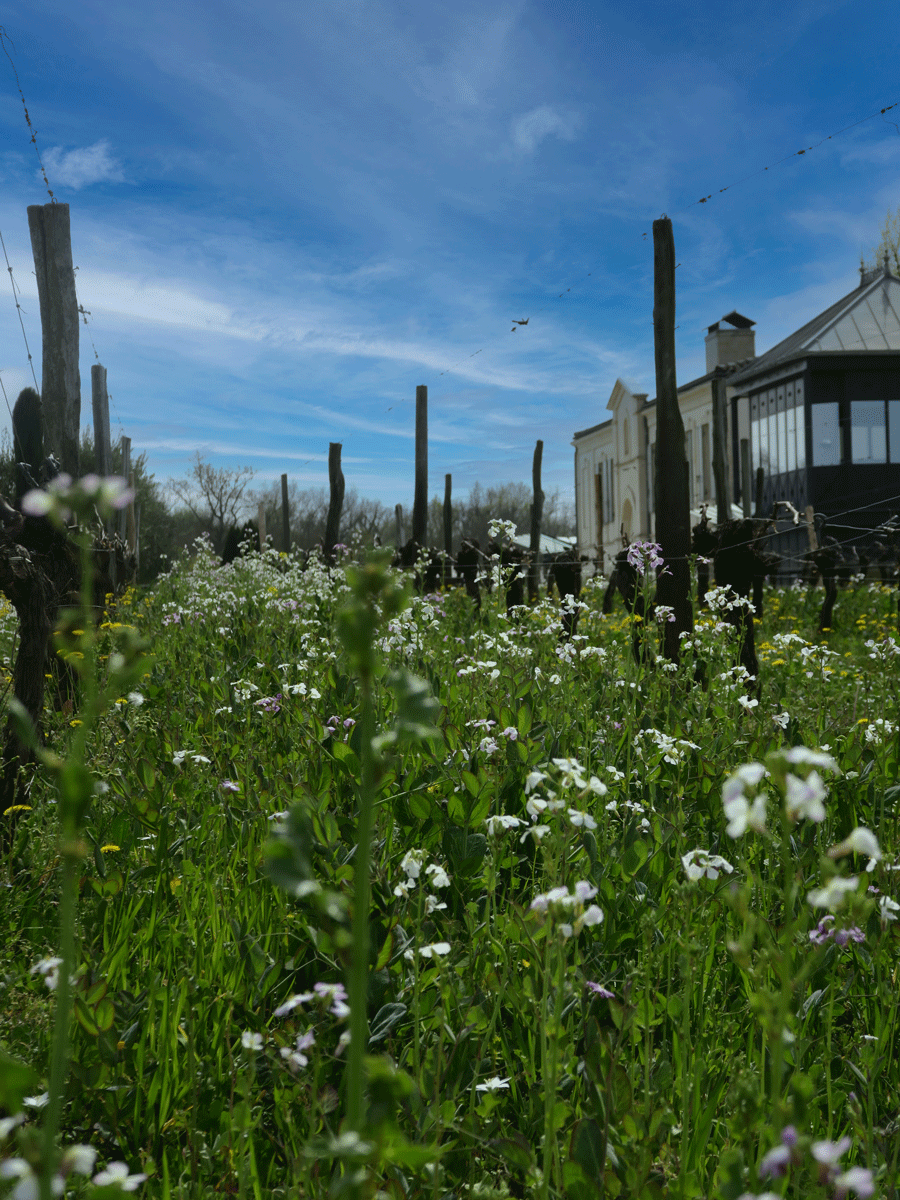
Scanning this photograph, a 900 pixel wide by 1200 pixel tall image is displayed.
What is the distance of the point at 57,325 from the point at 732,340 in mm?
26071

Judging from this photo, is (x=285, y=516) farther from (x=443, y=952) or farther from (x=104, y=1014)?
(x=443, y=952)

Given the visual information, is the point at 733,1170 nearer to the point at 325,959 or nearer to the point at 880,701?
the point at 325,959

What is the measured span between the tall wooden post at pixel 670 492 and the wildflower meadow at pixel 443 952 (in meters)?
1.87

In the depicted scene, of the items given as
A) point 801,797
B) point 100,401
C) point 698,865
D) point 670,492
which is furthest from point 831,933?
point 100,401

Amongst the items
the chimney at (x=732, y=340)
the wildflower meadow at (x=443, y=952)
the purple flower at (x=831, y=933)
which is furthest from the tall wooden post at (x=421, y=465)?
the chimney at (x=732, y=340)

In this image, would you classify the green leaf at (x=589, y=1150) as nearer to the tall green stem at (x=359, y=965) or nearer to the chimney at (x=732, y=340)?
the tall green stem at (x=359, y=965)

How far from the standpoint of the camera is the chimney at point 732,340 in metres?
28.8

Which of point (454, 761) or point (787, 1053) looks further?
point (454, 761)

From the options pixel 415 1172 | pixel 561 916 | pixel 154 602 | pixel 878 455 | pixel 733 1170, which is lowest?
pixel 415 1172

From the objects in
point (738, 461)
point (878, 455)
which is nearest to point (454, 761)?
point (878, 455)

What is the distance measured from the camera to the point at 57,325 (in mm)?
7719

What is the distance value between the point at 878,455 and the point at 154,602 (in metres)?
18.6

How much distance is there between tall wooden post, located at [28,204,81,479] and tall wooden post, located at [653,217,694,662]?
5266 mm

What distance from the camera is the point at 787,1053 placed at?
65.7 inches
